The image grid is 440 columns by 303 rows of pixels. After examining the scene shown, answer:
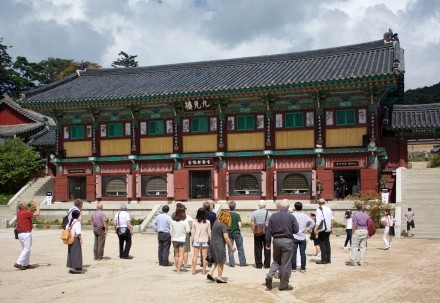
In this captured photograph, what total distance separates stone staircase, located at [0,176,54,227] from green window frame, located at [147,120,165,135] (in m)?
9.37

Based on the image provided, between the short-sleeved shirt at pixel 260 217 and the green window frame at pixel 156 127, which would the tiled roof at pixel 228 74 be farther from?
the short-sleeved shirt at pixel 260 217

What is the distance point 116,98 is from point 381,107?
620 inches

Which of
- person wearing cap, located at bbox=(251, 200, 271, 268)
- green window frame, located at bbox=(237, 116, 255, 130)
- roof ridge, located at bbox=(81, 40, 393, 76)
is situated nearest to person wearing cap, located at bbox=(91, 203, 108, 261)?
person wearing cap, located at bbox=(251, 200, 271, 268)

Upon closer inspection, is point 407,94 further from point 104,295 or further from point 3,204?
point 104,295

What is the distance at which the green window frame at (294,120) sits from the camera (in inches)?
1241

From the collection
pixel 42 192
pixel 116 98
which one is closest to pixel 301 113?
pixel 116 98

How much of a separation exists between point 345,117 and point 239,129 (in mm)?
6101

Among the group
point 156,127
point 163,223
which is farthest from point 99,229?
point 156,127

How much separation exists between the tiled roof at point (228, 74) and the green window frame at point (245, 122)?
6.90 ft

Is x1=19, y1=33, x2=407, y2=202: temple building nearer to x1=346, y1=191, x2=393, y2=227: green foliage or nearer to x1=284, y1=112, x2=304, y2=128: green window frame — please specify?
x1=284, y1=112, x2=304, y2=128: green window frame

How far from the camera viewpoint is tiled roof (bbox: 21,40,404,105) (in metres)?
30.9

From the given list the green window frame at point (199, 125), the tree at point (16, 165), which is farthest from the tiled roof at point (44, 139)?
the green window frame at point (199, 125)

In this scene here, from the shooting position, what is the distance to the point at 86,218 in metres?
32.6

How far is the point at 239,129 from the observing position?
3262cm
